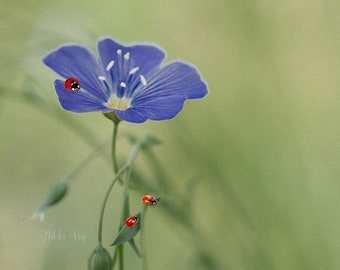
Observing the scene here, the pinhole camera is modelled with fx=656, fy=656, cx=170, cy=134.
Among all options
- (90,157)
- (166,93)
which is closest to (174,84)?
(166,93)

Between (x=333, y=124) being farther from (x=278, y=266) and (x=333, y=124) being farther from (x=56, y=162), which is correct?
(x=56, y=162)

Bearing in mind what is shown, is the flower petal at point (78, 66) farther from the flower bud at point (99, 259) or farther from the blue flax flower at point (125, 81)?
the flower bud at point (99, 259)

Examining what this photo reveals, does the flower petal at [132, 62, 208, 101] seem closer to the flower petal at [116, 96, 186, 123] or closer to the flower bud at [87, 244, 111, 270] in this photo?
the flower petal at [116, 96, 186, 123]

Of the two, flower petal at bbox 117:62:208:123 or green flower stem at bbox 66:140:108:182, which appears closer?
flower petal at bbox 117:62:208:123

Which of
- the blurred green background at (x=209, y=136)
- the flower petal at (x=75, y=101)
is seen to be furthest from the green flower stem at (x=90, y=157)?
the flower petal at (x=75, y=101)

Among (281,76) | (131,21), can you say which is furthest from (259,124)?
(131,21)

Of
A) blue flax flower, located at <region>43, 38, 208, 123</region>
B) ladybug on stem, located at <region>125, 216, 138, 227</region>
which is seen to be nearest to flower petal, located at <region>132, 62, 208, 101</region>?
blue flax flower, located at <region>43, 38, 208, 123</region>

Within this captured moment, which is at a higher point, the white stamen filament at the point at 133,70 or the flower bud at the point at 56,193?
the white stamen filament at the point at 133,70
